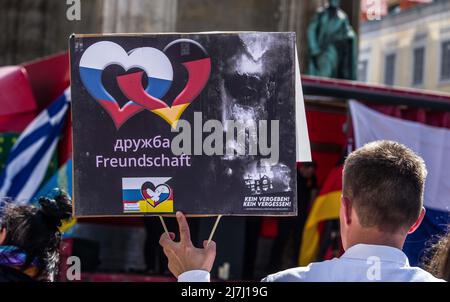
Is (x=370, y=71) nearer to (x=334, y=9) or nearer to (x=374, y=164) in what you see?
(x=334, y=9)

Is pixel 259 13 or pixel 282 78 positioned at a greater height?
pixel 259 13

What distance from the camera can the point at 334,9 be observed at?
1157 centimetres

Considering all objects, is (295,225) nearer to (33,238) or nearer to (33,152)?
(33,152)

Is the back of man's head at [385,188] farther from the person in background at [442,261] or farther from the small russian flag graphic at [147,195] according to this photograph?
the small russian flag graphic at [147,195]

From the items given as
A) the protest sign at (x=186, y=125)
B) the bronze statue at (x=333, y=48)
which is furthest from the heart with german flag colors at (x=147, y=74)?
the bronze statue at (x=333, y=48)

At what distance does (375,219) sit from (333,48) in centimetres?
890

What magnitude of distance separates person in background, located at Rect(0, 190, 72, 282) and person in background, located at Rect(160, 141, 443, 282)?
756mm

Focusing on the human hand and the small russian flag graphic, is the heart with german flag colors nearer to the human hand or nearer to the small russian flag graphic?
the small russian flag graphic

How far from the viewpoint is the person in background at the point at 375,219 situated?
260 cm

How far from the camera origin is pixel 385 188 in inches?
104

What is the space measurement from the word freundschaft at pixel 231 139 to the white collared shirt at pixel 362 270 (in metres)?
0.70
